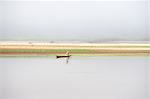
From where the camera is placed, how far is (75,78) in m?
0.98

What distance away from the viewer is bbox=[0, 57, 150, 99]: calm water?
972 millimetres

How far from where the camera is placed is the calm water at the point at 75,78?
97cm

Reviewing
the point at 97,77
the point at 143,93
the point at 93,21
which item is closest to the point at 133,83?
the point at 143,93

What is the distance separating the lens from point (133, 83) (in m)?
0.99

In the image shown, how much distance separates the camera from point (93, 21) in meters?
0.96

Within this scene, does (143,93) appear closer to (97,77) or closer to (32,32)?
(97,77)

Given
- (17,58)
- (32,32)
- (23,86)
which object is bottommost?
(23,86)

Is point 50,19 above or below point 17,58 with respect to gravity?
above

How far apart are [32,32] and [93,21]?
0.31 metres

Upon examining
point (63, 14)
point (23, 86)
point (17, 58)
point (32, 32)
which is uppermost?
point (63, 14)

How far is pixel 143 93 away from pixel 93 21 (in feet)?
1.47

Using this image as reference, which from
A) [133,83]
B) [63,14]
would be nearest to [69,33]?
[63,14]

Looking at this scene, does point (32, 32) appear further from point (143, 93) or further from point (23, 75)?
point (143, 93)

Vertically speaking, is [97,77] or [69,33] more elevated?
[69,33]
